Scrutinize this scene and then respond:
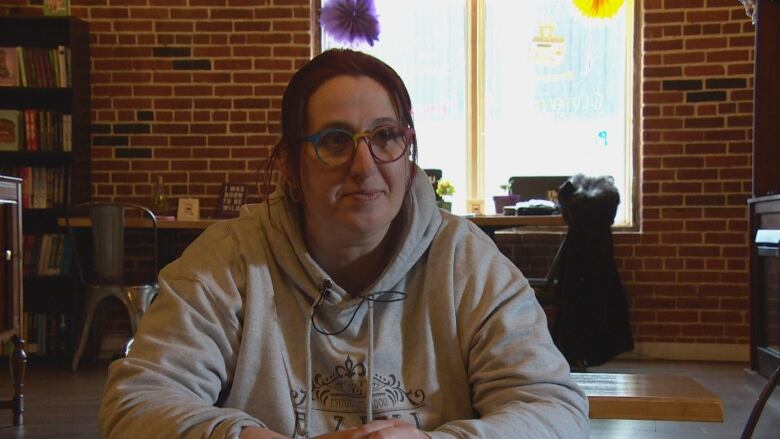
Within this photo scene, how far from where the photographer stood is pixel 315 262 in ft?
3.95

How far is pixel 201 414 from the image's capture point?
993mm

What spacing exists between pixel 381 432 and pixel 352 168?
1.25ft

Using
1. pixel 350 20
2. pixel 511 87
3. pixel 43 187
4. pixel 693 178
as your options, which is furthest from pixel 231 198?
pixel 693 178

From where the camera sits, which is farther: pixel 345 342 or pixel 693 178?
pixel 693 178

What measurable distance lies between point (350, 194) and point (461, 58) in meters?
3.84

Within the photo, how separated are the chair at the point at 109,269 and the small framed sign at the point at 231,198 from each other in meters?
0.52

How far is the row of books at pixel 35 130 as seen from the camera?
4387 millimetres

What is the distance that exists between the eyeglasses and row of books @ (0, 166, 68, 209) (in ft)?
12.4

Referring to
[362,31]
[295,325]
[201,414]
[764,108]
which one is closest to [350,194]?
Result: [295,325]

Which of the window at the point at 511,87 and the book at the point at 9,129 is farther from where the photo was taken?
the window at the point at 511,87

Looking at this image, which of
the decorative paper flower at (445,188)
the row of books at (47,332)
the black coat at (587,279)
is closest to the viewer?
the black coat at (587,279)

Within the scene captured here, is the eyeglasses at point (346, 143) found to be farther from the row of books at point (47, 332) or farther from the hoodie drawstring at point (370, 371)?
the row of books at point (47, 332)

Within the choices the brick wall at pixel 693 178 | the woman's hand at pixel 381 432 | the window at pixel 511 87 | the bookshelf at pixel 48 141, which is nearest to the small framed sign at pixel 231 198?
the bookshelf at pixel 48 141

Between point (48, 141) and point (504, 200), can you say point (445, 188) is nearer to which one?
point (504, 200)
